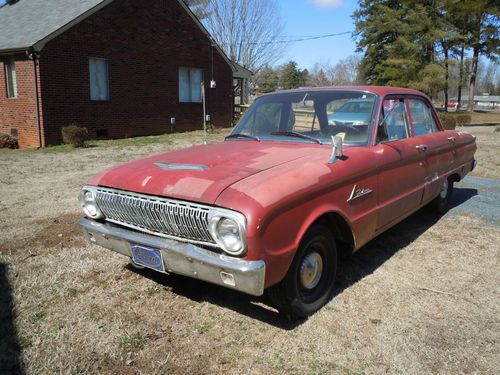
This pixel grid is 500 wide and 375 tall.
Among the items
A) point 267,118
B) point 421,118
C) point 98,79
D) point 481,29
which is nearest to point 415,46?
point 481,29

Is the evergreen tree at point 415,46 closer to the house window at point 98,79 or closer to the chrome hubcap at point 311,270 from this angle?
the house window at point 98,79

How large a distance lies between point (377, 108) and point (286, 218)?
5.97 ft

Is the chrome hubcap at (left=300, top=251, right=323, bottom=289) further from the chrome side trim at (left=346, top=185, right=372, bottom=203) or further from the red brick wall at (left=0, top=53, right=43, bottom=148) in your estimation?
the red brick wall at (left=0, top=53, right=43, bottom=148)

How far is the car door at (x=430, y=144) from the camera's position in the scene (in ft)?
15.4

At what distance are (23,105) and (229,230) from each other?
13.5 m

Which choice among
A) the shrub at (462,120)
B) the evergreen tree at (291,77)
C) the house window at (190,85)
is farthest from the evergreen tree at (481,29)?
the evergreen tree at (291,77)

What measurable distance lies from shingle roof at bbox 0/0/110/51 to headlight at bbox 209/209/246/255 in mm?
12637

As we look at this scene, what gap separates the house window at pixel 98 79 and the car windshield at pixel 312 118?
462 inches

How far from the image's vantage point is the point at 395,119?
434 cm

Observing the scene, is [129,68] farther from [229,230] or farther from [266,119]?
[229,230]

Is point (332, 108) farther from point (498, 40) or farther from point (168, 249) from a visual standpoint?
point (498, 40)

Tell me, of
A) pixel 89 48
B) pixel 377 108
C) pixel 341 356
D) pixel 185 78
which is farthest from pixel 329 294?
pixel 185 78

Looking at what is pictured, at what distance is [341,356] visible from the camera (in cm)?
276

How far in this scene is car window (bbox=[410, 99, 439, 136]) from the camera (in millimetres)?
4773
